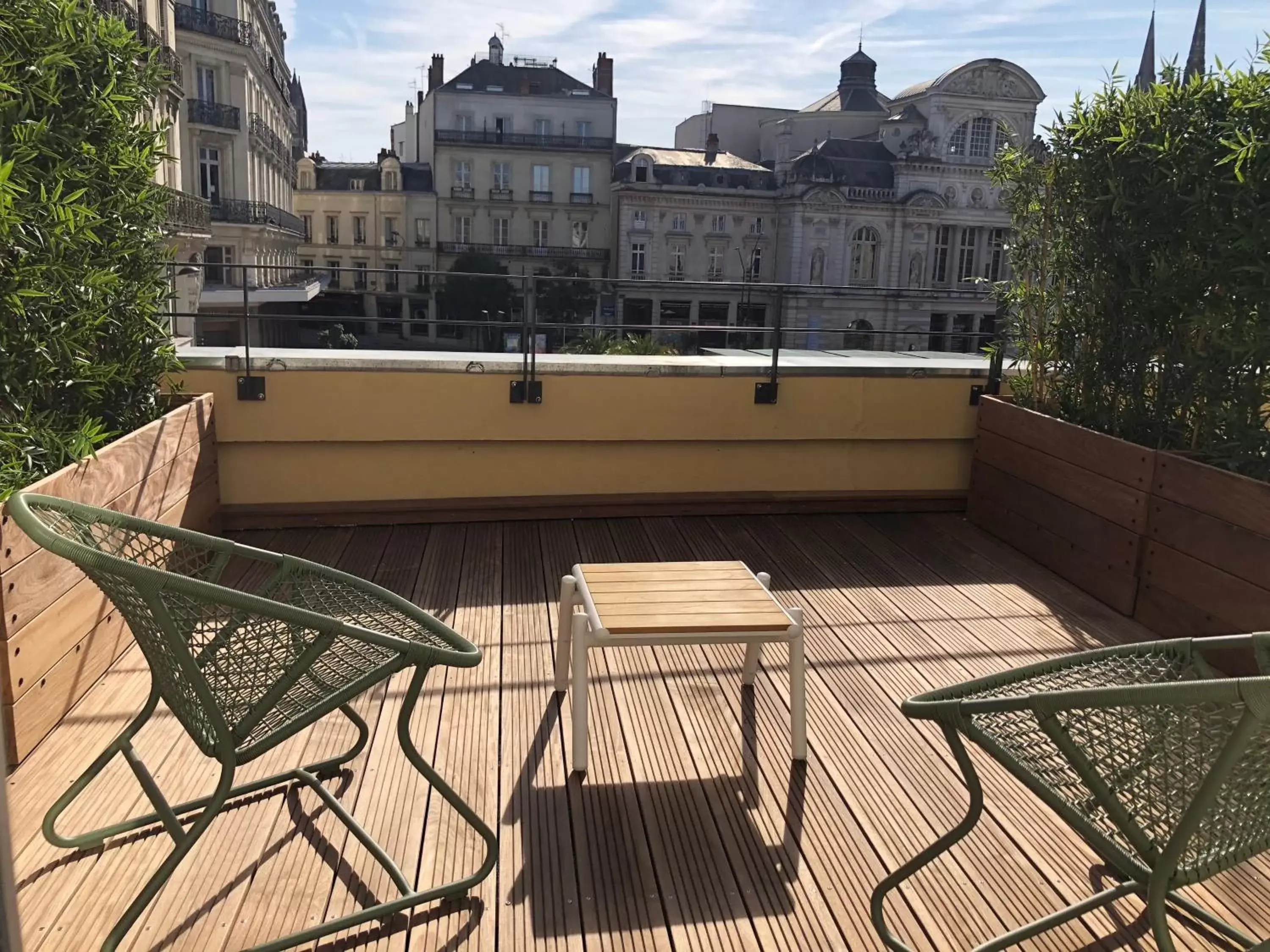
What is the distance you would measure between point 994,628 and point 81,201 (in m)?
3.33

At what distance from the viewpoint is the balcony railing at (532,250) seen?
43.7 m

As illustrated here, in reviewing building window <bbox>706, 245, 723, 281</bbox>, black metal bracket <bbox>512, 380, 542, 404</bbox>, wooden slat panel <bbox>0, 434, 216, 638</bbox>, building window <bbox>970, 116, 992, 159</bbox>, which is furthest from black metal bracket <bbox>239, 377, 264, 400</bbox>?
building window <bbox>970, 116, 992, 159</bbox>

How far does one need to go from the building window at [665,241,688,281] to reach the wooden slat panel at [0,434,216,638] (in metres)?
40.1

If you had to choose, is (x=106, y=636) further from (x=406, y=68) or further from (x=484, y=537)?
(x=406, y=68)

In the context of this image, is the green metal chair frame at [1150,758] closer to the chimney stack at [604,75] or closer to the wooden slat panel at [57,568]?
the wooden slat panel at [57,568]

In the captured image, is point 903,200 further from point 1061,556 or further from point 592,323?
point 1061,556

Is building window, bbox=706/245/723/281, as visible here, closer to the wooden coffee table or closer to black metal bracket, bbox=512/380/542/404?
black metal bracket, bbox=512/380/542/404

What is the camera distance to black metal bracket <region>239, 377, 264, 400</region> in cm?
428

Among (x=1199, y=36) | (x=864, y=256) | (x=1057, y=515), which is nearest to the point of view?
(x=1057, y=515)

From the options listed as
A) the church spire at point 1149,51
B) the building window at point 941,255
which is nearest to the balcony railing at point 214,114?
the building window at point 941,255

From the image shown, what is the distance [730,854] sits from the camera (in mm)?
2107

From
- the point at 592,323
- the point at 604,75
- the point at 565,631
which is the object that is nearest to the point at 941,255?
the point at 604,75

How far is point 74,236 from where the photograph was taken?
2.78 meters

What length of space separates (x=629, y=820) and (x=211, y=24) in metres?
27.2
